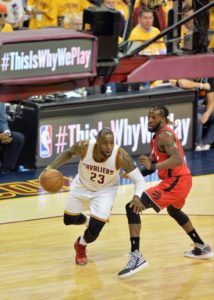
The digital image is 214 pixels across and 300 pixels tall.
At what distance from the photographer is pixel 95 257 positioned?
10195mm

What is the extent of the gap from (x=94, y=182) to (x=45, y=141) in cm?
403

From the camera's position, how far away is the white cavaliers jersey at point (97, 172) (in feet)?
31.6

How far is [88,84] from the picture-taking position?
23.8ft

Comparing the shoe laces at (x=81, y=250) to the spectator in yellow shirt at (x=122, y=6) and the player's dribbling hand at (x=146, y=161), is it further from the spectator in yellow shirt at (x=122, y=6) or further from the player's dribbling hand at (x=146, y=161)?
the spectator in yellow shirt at (x=122, y=6)

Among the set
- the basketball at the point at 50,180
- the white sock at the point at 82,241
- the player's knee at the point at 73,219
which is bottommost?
the white sock at the point at 82,241

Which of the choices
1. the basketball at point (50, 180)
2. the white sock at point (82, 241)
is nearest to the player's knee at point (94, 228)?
the white sock at point (82, 241)

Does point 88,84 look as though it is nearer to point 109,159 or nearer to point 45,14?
point 109,159

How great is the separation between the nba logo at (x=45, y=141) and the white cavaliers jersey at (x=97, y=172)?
12.8 feet

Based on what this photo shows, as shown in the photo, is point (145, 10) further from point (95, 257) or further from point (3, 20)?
point (95, 257)

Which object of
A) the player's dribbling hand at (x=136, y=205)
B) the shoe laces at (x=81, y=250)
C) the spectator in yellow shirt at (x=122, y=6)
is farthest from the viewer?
the spectator in yellow shirt at (x=122, y=6)

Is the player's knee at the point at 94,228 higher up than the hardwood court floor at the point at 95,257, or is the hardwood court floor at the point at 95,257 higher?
the player's knee at the point at 94,228

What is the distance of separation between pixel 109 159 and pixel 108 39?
8.72 feet

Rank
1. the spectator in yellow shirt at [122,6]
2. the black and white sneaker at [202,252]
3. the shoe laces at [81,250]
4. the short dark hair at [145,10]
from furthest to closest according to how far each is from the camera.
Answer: the spectator in yellow shirt at [122,6] → the black and white sneaker at [202,252] → the shoe laces at [81,250] → the short dark hair at [145,10]

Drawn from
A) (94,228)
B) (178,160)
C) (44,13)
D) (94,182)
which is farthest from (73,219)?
(44,13)
